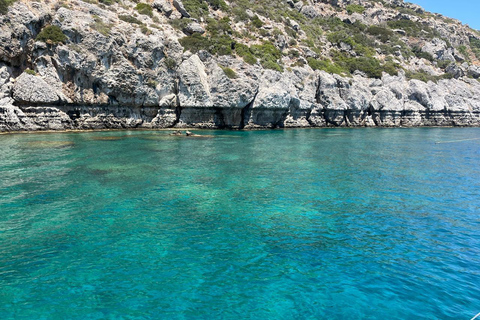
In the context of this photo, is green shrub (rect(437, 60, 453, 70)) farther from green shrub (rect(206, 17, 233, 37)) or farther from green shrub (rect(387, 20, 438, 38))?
green shrub (rect(206, 17, 233, 37))

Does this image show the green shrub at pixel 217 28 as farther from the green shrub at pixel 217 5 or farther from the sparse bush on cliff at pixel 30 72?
the sparse bush on cliff at pixel 30 72

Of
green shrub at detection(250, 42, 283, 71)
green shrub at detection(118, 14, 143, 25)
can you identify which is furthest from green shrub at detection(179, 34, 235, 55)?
green shrub at detection(118, 14, 143, 25)

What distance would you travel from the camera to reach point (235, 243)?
9.94m

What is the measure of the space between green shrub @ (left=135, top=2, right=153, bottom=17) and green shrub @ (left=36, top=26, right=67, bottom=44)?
54.9 ft

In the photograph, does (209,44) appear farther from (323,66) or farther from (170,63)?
(323,66)

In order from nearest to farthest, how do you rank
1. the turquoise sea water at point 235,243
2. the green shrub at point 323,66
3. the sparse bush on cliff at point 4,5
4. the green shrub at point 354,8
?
1. the turquoise sea water at point 235,243
2. the sparse bush on cliff at point 4,5
3. the green shrub at point 323,66
4. the green shrub at point 354,8

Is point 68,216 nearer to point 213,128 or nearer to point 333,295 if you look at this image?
point 333,295

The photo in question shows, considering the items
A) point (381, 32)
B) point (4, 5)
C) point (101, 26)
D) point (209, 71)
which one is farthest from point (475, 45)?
point (4, 5)

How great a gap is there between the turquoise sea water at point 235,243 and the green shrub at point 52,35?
28.2 metres

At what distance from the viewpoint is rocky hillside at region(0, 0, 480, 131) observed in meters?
40.5

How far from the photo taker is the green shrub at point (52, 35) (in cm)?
4044

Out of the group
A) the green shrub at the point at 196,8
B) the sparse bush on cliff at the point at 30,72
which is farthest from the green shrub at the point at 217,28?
the sparse bush on cliff at the point at 30,72

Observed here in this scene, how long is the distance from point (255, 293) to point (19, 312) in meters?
5.15

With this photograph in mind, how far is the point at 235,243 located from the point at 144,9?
55.7 m
